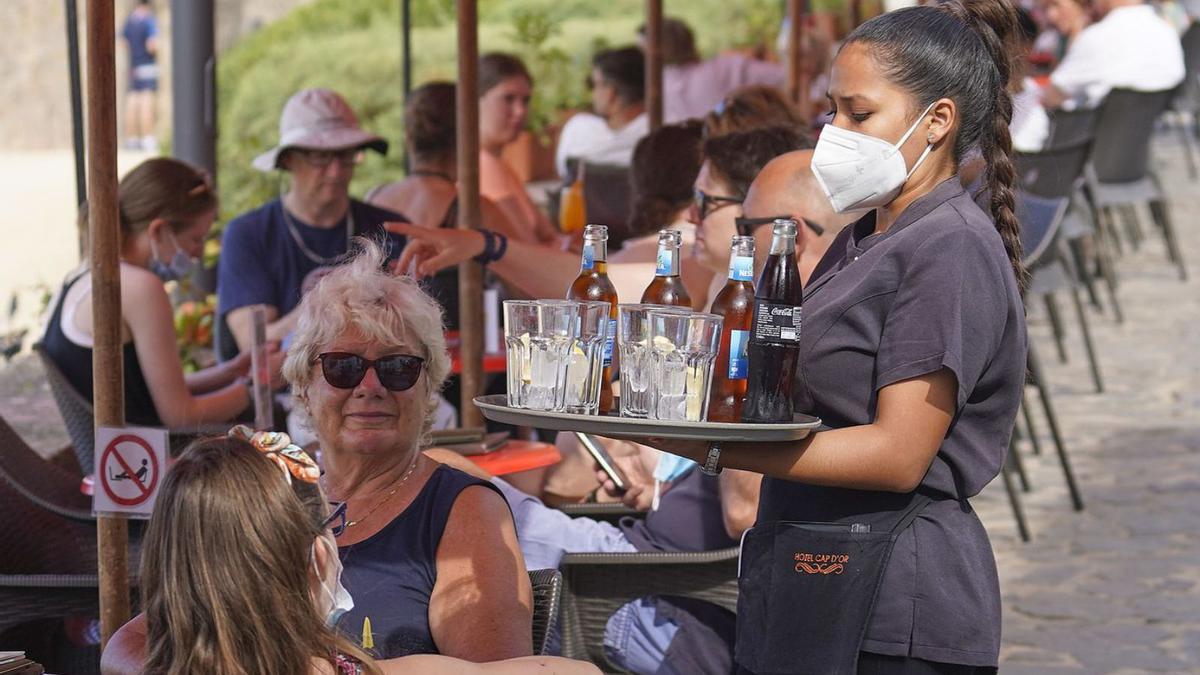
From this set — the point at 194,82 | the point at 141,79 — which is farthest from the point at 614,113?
the point at 141,79

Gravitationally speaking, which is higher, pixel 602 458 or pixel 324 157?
pixel 324 157

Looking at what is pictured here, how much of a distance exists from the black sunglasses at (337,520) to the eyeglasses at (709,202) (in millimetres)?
1239

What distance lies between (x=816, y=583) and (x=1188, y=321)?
8040 mm

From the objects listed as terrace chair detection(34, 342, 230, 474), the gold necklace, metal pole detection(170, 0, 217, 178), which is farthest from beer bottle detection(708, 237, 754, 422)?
metal pole detection(170, 0, 217, 178)

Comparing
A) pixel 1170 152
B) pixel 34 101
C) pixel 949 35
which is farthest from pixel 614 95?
pixel 34 101

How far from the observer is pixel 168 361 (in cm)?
457

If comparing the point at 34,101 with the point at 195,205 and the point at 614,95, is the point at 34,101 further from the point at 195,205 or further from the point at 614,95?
the point at 195,205

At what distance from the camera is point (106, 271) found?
2.93 metres

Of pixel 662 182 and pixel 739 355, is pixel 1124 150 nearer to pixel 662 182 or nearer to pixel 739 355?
pixel 662 182

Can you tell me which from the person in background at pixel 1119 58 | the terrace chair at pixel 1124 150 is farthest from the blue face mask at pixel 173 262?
the person in background at pixel 1119 58

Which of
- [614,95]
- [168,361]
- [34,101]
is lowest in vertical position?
[168,361]

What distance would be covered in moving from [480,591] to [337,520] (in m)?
0.31

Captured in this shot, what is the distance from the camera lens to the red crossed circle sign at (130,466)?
292 cm

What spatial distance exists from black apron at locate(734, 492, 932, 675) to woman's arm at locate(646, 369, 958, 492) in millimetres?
132
